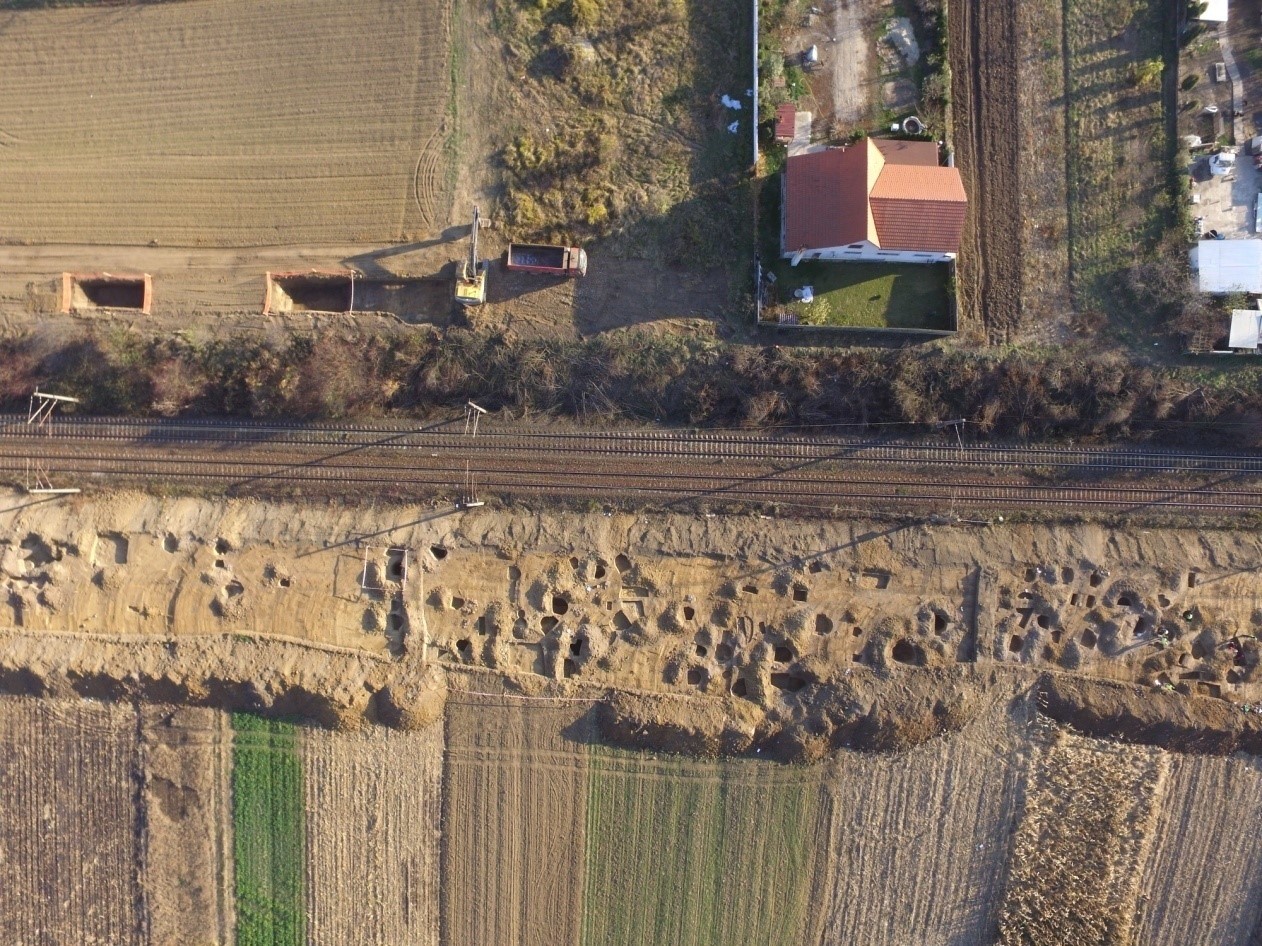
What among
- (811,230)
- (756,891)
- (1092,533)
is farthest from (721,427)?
(756,891)

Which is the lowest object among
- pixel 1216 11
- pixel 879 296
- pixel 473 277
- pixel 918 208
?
pixel 879 296

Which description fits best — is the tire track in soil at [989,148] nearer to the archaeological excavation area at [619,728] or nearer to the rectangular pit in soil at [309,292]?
the archaeological excavation area at [619,728]

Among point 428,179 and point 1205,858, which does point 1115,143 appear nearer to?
point 428,179

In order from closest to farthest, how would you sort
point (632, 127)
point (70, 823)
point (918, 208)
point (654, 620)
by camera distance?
point (918, 208) → point (654, 620) → point (70, 823) → point (632, 127)

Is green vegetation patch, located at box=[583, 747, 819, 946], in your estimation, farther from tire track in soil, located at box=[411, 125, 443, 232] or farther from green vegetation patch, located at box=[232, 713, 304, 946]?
tire track in soil, located at box=[411, 125, 443, 232]

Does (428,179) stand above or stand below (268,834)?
above

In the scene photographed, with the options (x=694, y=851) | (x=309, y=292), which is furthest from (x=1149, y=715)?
(x=309, y=292)

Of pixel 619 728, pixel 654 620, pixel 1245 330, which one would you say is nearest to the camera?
pixel 1245 330
